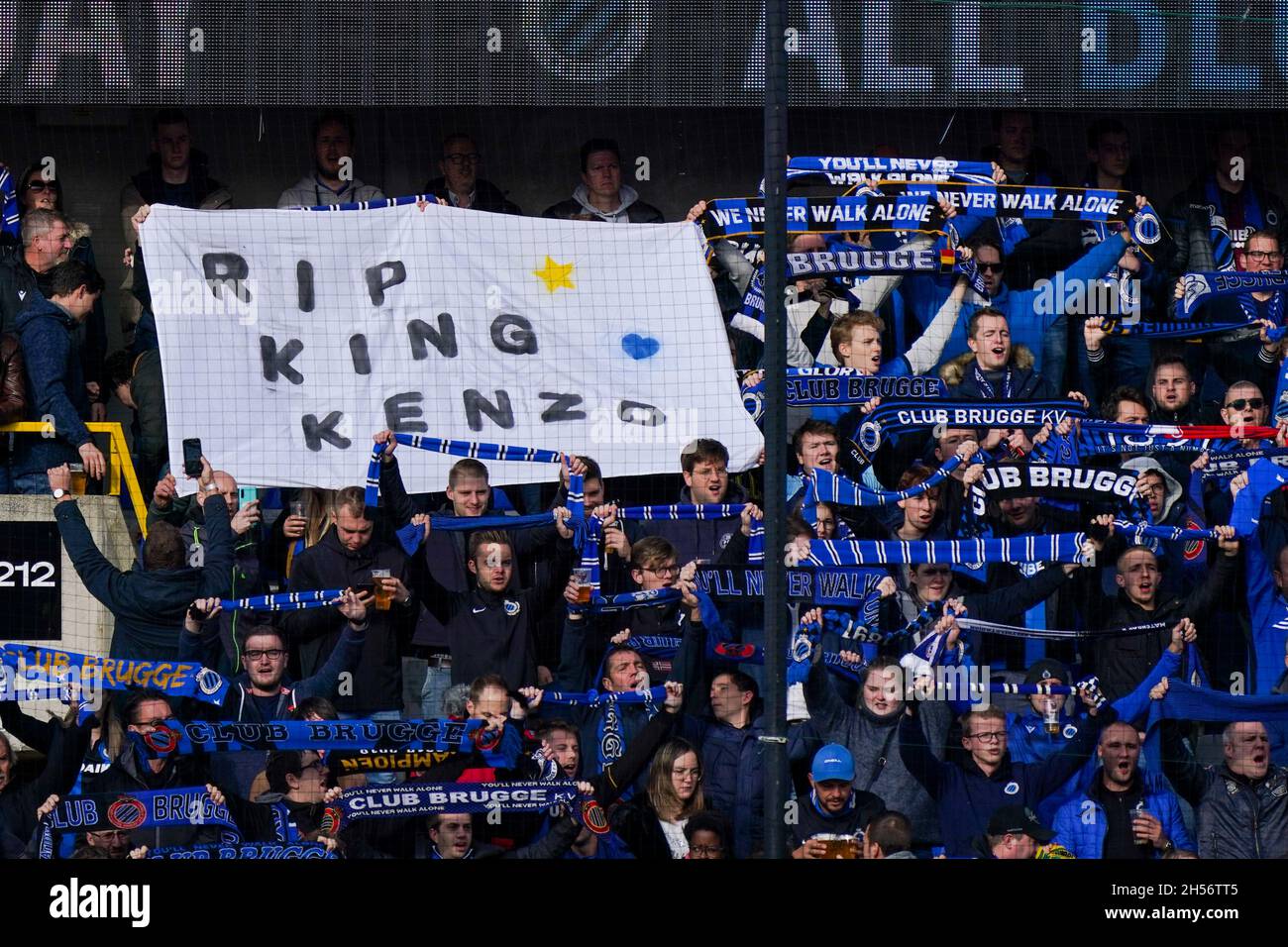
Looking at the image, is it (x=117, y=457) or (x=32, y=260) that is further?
(x=32, y=260)

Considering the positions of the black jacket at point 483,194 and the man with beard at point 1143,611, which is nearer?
the man with beard at point 1143,611

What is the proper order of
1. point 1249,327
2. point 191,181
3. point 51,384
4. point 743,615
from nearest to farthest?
point 743,615, point 51,384, point 1249,327, point 191,181

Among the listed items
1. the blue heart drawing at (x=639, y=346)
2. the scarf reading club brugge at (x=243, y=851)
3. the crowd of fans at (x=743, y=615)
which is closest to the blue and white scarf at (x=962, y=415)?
the crowd of fans at (x=743, y=615)

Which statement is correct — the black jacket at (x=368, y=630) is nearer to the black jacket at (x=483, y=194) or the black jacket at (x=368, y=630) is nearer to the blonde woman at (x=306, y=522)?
the blonde woman at (x=306, y=522)

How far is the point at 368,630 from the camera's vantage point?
737cm

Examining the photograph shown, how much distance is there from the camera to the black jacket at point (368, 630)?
7363 mm

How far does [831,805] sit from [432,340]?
2461 mm

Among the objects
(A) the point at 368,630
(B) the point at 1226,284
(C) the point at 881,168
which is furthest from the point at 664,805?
(B) the point at 1226,284

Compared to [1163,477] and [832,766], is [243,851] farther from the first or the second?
[1163,477]

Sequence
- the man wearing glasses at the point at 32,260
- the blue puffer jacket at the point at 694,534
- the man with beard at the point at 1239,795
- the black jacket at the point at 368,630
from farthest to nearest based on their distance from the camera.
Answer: the man wearing glasses at the point at 32,260, the blue puffer jacket at the point at 694,534, the black jacket at the point at 368,630, the man with beard at the point at 1239,795

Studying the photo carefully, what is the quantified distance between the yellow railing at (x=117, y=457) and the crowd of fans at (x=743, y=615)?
68 millimetres

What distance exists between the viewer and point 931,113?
8836mm

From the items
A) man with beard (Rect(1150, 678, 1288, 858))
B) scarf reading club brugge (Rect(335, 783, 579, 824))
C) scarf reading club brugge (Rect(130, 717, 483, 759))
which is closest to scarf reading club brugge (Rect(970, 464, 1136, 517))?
man with beard (Rect(1150, 678, 1288, 858))
